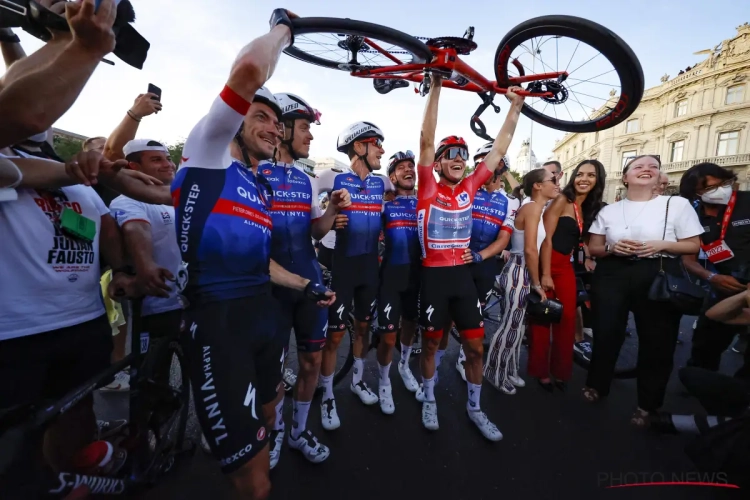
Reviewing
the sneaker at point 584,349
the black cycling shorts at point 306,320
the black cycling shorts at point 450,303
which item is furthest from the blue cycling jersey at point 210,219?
the sneaker at point 584,349

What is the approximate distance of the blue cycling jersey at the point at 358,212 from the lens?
3244 mm

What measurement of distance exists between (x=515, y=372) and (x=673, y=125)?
1896 inches

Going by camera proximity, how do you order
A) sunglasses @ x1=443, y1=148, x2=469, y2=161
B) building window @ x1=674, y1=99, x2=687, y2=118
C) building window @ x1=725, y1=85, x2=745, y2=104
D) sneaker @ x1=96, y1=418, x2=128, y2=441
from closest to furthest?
sneaker @ x1=96, y1=418, x2=128, y2=441
sunglasses @ x1=443, y1=148, x2=469, y2=161
building window @ x1=725, y1=85, x2=745, y2=104
building window @ x1=674, y1=99, x2=687, y2=118

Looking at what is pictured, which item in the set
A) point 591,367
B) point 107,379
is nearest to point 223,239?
point 107,379

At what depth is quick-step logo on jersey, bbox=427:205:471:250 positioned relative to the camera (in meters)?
3.04

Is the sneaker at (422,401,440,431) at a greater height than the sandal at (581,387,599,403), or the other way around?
the sneaker at (422,401,440,431)

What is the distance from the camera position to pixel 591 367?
3.36 meters

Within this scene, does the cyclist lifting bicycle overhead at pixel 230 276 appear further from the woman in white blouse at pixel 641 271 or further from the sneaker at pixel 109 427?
the woman in white blouse at pixel 641 271

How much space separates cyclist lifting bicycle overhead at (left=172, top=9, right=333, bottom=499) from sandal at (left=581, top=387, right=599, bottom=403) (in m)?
3.36

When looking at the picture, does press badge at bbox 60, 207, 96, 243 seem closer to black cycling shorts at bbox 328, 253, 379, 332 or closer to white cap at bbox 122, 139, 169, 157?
white cap at bbox 122, 139, 169, 157

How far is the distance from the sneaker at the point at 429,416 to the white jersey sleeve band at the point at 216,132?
2.68m

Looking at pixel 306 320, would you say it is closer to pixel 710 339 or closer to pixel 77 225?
pixel 77 225

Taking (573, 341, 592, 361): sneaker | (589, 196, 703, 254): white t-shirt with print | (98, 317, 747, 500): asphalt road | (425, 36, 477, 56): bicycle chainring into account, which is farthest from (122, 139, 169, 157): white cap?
(573, 341, 592, 361): sneaker

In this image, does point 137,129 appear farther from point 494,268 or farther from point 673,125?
point 673,125
